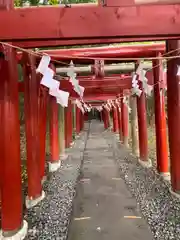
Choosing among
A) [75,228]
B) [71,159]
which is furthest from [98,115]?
[75,228]

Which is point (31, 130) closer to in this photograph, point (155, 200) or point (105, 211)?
point (105, 211)

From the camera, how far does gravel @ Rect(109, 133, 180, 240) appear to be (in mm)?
4105

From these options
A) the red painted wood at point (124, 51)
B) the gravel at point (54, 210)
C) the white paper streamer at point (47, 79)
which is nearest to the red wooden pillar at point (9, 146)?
the gravel at point (54, 210)

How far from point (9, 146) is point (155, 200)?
2.75 meters

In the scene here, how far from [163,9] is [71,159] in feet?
24.2

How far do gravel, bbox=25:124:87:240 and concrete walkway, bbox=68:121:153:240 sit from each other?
13 cm

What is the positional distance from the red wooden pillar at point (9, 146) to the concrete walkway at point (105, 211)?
2.58 ft

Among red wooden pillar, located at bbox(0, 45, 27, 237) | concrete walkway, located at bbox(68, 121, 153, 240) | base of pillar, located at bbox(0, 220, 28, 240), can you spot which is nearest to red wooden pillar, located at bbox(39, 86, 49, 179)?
concrete walkway, located at bbox(68, 121, 153, 240)

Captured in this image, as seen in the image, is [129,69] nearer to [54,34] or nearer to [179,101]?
[179,101]

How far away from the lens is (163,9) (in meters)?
3.01

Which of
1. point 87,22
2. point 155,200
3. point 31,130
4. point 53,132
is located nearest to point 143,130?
point 53,132

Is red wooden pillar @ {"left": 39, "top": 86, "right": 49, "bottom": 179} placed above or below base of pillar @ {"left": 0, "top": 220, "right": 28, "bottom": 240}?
above

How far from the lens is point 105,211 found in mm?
4840

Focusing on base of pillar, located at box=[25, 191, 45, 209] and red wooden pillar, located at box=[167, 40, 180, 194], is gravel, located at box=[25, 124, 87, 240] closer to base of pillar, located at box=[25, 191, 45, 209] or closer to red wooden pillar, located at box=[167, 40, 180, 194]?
base of pillar, located at box=[25, 191, 45, 209]
